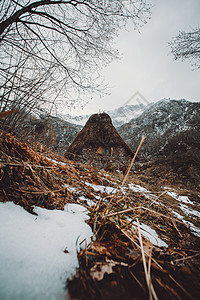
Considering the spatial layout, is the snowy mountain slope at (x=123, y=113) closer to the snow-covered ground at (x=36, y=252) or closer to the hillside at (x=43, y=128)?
the hillside at (x=43, y=128)

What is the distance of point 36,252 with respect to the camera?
1.29ft

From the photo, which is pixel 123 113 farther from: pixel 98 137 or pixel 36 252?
pixel 36 252

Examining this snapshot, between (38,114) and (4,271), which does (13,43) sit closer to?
(38,114)

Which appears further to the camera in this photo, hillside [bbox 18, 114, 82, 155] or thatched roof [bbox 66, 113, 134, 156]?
thatched roof [bbox 66, 113, 134, 156]

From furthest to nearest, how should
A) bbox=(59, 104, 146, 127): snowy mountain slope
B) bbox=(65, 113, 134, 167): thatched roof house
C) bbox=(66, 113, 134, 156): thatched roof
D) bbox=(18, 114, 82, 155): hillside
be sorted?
bbox=(59, 104, 146, 127): snowy mountain slope → bbox=(66, 113, 134, 156): thatched roof → bbox=(65, 113, 134, 167): thatched roof house → bbox=(18, 114, 82, 155): hillside

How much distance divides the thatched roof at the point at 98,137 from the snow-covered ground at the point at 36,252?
256 inches

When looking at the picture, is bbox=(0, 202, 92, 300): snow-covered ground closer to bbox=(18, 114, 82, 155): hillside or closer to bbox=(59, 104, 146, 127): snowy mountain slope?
bbox=(18, 114, 82, 155): hillside

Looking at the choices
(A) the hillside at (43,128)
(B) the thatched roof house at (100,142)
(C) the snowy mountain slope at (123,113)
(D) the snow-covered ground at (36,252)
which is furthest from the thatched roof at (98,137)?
(C) the snowy mountain slope at (123,113)

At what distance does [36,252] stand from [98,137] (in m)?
7.17

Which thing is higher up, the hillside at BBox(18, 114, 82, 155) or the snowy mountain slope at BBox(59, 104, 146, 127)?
the snowy mountain slope at BBox(59, 104, 146, 127)

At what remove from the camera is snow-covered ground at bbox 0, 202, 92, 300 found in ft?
0.98

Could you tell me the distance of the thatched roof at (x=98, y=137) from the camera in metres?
7.23

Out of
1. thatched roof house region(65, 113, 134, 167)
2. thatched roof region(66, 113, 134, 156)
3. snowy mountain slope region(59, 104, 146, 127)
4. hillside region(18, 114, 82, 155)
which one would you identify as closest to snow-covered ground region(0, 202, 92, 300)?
hillside region(18, 114, 82, 155)

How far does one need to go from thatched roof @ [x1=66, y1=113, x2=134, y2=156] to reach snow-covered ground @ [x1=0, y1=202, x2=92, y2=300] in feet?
21.4
